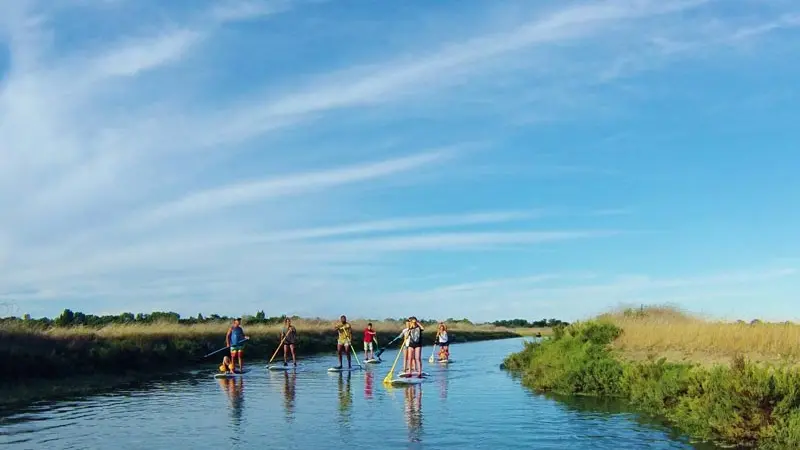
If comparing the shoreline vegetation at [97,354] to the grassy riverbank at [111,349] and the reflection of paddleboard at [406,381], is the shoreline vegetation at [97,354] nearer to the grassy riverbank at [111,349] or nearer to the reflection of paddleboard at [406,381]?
the grassy riverbank at [111,349]

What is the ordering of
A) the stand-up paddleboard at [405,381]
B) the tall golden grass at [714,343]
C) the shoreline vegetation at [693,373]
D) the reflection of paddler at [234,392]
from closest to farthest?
the shoreline vegetation at [693,373], the reflection of paddler at [234,392], the tall golden grass at [714,343], the stand-up paddleboard at [405,381]

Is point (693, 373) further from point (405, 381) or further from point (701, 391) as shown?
point (405, 381)

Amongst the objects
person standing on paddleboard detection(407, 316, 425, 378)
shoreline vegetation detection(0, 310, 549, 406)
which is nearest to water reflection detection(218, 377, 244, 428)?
shoreline vegetation detection(0, 310, 549, 406)

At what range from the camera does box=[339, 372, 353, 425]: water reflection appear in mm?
20625

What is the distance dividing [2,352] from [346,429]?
16.8m

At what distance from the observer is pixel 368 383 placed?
Answer: 1193 inches

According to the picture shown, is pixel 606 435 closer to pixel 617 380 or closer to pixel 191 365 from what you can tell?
pixel 617 380

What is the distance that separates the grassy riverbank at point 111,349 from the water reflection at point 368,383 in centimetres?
1081

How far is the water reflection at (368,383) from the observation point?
26000mm

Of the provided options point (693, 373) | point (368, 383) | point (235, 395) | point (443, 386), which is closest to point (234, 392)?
point (235, 395)

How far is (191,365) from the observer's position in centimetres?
4247

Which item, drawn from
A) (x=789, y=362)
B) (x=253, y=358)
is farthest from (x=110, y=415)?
(x=253, y=358)

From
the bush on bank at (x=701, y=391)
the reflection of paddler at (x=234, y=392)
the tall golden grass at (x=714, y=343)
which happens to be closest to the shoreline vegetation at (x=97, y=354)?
the reflection of paddler at (x=234, y=392)

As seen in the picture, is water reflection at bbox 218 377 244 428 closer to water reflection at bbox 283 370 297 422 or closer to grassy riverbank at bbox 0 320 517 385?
water reflection at bbox 283 370 297 422
